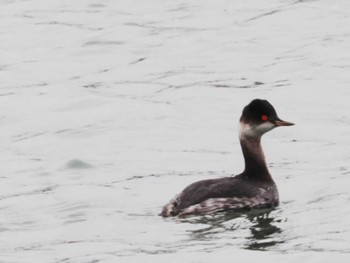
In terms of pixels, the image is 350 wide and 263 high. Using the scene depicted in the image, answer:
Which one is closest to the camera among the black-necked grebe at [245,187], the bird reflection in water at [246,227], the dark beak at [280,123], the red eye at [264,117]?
the bird reflection in water at [246,227]

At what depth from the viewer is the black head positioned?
17234mm

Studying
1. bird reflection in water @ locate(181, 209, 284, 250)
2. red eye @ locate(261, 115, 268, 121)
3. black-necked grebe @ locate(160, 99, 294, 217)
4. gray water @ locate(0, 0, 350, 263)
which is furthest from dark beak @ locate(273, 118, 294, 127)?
bird reflection in water @ locate(181, 209, 284, 250)

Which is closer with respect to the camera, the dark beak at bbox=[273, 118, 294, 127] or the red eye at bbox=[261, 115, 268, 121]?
the dark beak at bbox=[273, 118, 294, 127]

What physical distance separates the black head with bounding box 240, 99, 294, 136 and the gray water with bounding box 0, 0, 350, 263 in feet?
2.55

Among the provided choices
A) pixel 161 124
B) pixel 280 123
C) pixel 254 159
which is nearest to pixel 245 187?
pixel 254 159

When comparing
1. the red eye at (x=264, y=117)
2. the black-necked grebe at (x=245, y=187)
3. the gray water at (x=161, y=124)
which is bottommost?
the gray water at (x=161, y=124)

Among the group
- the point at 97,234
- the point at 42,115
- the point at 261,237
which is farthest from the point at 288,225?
the point at 42,115

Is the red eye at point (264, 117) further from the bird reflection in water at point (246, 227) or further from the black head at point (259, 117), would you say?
the bird reflection in water at point (246, 227)

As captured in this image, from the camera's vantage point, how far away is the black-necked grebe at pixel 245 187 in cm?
1644

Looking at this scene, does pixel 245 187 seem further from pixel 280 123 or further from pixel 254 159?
pixel 280 123

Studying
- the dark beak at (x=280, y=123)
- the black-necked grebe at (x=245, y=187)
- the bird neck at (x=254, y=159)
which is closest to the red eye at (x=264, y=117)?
the black-necked grebe at (x=245, y=187)

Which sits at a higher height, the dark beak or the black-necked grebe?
the dark beak

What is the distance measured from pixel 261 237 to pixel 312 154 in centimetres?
377

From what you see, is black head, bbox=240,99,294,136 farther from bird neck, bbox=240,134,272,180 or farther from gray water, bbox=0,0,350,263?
gray water, bbox=0,0,350,263
